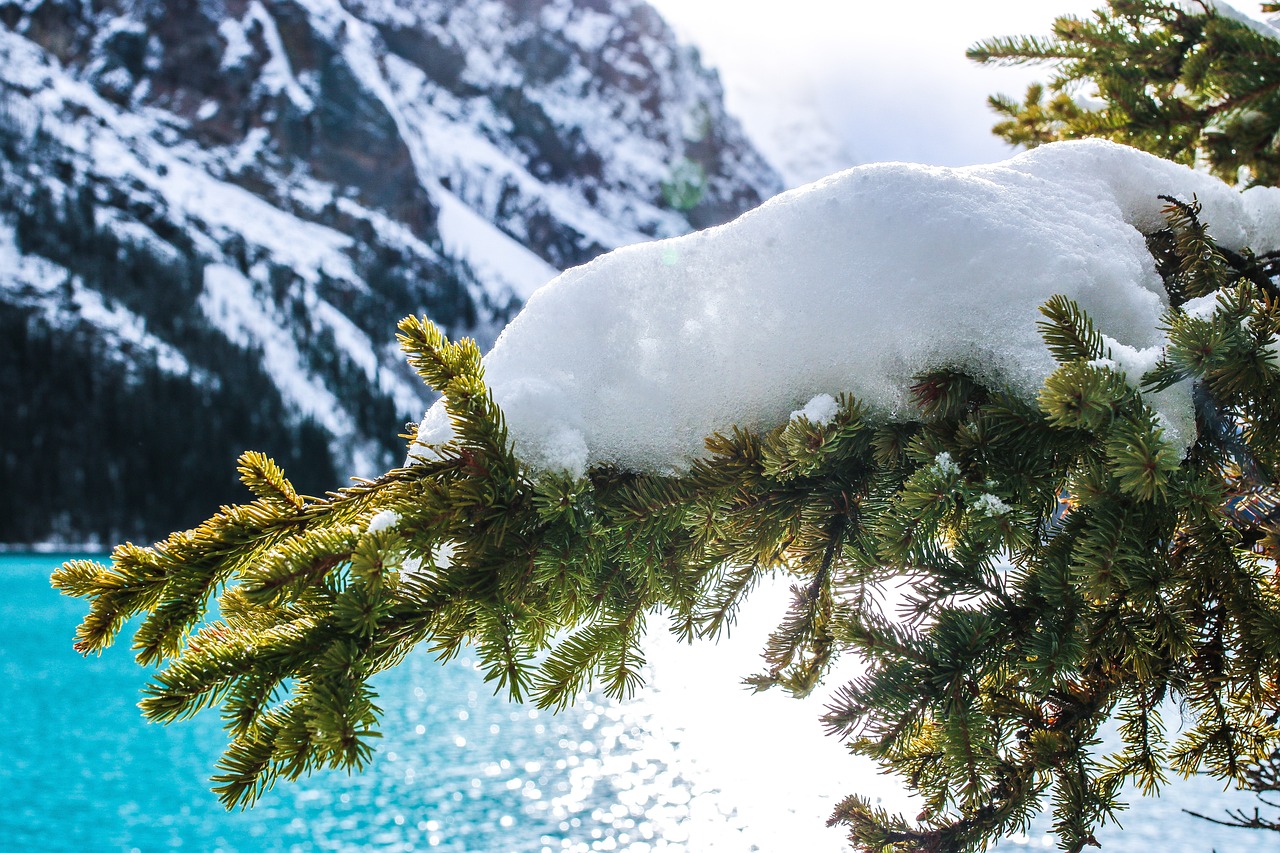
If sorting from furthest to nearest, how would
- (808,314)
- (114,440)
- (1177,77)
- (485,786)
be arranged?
(114,440), (485,786), (1177,77), (808,314)

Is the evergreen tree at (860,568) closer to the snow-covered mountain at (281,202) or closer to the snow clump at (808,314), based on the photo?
the snow clump at (808,314)

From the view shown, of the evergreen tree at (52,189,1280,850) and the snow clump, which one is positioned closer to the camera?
the evergreen tree at (52,189,1280,850)

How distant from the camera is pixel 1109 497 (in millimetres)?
928

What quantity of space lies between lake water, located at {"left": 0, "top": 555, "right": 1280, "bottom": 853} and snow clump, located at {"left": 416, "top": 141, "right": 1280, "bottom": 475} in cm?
1137

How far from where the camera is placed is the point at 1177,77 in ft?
7.83

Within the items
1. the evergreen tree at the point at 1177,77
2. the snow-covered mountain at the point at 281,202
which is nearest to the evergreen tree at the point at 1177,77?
the evergreen tree at the point at 1177,77

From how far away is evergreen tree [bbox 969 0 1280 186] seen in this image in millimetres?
2213

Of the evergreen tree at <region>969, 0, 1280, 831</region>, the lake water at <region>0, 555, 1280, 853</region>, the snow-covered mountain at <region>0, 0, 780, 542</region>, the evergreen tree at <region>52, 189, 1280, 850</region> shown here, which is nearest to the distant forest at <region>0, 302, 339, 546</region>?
the snow-covered mountain at <region>0, 0, 780, 542</region>

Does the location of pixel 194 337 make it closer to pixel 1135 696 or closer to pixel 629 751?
pixel 629 751

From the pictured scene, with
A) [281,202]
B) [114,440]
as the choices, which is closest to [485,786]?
[114,440]

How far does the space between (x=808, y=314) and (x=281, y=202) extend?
107m

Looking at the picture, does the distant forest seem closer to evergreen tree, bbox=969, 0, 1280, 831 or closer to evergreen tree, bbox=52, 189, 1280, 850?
evergreen tree, bbox=969, 0, 1280, 831

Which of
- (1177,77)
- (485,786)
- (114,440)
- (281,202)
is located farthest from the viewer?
(281,202)

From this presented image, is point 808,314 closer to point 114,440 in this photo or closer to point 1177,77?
point 1177,77
